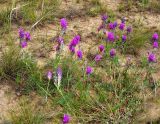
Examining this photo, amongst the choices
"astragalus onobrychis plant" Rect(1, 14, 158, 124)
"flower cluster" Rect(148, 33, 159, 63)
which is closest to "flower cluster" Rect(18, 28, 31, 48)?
"astragalus onobrychis plant" Rect(1, 14, 158, 124)

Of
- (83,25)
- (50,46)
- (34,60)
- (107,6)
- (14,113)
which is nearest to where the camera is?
(14,113)

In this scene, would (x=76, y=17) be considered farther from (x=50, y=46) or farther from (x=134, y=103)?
(x=134, y=103)

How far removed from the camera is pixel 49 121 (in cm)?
254

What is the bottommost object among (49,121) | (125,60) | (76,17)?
(49,121)

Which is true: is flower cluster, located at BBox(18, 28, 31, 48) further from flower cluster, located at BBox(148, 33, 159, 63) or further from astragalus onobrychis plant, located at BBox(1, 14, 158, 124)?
flower cluster, located at BBox(148, 33, 159, 63)

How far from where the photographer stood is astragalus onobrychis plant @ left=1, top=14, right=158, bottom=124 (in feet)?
8.44

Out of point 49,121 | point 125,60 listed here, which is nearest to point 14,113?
point 49,121

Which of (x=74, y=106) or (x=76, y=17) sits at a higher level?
(x=76, y=17)

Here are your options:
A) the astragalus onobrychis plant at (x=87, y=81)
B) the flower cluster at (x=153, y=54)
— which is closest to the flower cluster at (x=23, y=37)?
the astragalus onobrychis plant at (x=87, y=81)

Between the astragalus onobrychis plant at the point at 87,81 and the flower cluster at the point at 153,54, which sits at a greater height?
the flower cluster at the point at 153,54

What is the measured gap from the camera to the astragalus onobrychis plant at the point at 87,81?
Result: 8.44 ft

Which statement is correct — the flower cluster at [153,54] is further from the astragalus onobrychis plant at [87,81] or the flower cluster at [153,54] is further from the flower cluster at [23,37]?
the flower cluster at [23,37]

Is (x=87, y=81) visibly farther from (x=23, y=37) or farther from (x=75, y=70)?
(x=23, y=37)

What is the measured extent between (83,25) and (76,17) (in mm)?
145
